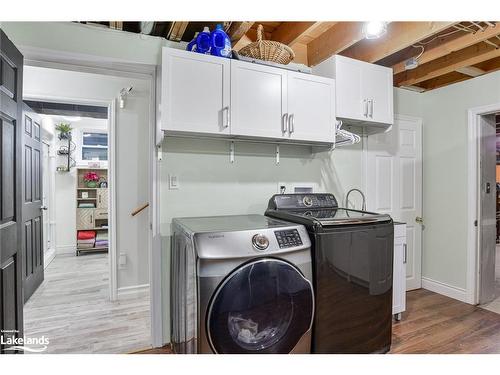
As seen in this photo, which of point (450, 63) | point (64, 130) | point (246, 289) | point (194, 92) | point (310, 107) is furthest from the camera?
point (64, 130)

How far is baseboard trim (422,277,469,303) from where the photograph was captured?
299 centimetres

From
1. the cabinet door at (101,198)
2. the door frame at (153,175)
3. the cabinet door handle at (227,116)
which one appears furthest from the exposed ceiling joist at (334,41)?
the cabinet door at (101,198)

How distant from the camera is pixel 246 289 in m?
1.48

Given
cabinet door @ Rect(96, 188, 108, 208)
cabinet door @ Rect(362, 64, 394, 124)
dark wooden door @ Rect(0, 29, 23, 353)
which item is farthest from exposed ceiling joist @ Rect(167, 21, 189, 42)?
cabinet door @ Rect(96, 188, 108, 208)

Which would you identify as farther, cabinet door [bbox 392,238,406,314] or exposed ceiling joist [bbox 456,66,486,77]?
exposed ceiling joist [bbox 456,66,486,77]

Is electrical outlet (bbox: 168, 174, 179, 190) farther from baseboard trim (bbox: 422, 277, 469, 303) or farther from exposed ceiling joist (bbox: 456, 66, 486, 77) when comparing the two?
exposed ceiling joist (bbox: 456, 66, 486, 77)

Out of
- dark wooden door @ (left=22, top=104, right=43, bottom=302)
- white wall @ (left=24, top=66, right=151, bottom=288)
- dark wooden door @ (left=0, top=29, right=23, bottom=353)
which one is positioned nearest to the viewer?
dark wooden door @ (left=0, top=29, right=23, bottom=353)

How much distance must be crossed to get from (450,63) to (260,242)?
2720 mm

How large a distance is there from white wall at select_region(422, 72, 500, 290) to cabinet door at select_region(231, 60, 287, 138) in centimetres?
219

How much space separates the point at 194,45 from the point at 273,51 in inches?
23.1

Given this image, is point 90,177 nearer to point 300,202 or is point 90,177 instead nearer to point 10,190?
point 10,190

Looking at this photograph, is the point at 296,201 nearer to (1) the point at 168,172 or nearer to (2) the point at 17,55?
(1) the point at 168,172

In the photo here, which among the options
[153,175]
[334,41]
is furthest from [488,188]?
[153,175]

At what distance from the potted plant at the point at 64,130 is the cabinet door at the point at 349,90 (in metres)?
4.60
